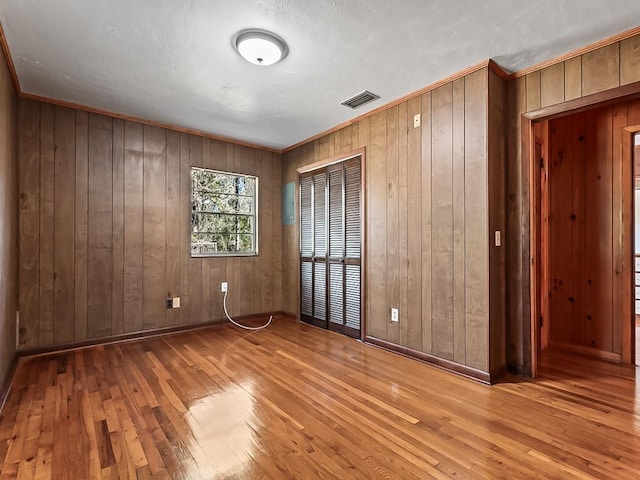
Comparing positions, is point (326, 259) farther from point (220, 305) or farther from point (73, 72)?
point (73, 72)

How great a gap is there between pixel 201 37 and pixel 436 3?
1.54m

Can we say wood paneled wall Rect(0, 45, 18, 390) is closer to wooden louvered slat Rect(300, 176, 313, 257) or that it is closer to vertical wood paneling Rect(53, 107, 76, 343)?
vertical wood paneling Rect(53, 107, 76, 343)

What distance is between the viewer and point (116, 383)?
2602 mm

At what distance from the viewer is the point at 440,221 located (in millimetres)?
2957

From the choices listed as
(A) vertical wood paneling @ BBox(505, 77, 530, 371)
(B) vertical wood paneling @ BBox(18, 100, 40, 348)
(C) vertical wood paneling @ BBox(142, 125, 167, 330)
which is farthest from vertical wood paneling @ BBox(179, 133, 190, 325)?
(A) vertical wood paneling @ BBox(505, 77, 530, 371)

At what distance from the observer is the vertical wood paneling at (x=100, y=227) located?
3.54m

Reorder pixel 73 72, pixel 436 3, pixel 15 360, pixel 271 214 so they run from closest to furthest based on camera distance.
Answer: pixel 436 3 < pixel 73 72 < pixel 15 360 < pixel 271 214

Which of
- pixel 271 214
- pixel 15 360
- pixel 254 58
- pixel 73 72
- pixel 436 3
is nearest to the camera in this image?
pixel 436 3

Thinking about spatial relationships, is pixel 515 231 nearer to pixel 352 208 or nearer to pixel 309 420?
pixel 352 208

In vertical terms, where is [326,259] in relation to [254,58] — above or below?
below

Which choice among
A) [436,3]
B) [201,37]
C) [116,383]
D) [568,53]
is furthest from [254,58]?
[116,383]

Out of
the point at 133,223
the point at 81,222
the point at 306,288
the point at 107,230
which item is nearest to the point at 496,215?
the point at 306,288

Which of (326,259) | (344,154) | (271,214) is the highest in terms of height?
(344,154)

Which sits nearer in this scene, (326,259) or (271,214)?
(326,259)
